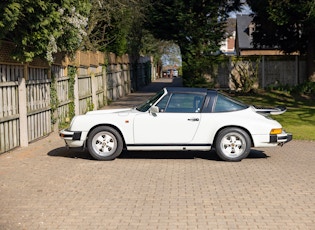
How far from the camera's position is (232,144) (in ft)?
33.2

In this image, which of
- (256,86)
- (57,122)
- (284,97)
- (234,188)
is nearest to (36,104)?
(57,122)

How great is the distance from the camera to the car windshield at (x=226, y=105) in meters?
10.3

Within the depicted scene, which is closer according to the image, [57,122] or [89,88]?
[57,122]

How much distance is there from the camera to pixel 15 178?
8570mm

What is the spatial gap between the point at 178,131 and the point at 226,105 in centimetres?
114

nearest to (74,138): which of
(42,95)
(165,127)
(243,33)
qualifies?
(165,127)

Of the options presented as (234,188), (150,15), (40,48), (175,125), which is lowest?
(234,188)

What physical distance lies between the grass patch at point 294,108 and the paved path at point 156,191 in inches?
156

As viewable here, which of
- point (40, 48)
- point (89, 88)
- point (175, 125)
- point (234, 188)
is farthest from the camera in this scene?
point (89, 88)

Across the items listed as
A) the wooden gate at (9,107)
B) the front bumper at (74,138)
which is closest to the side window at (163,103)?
the front bumper at (74,138)

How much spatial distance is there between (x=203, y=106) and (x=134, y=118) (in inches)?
55.2

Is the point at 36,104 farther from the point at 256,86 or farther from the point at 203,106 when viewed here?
the point at 256,86

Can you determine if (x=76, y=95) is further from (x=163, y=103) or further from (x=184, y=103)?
(x=184, y=103)

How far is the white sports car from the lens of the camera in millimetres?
10062
